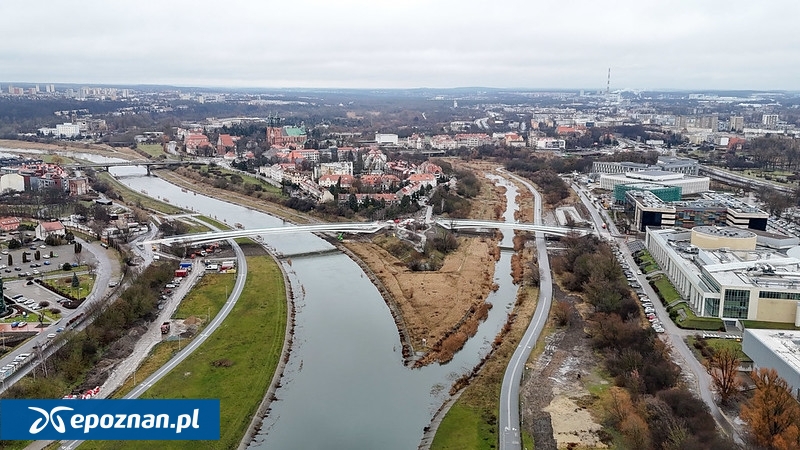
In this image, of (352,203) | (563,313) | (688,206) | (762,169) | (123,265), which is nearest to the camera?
(563,313)

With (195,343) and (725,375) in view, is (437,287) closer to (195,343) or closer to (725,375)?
(195,343)

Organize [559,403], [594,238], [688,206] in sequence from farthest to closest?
[688,206]
[594,238]
[559,403]

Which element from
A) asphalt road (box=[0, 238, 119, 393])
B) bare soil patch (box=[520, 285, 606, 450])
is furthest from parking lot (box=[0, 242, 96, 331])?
bare soil patch (box=[520, 285, 606, 450])

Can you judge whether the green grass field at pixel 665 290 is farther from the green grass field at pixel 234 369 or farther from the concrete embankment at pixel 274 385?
the green grass field at pixel 234 369

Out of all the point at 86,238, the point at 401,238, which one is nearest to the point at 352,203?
the point at 401,238

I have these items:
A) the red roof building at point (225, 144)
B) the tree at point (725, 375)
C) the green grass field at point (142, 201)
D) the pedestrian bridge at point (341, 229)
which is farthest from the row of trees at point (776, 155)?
the red roof building at point (225, 144)

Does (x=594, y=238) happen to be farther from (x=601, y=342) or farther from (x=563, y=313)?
(x=601, y=342)
